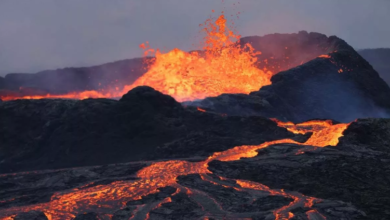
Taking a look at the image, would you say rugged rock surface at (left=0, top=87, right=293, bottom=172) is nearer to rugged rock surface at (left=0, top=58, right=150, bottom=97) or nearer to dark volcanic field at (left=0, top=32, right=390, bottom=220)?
dark volcanic field at (left=0, top=32, right=390, bottom=220)

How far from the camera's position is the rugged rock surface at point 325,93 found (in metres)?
55.0

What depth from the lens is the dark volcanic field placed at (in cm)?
2097

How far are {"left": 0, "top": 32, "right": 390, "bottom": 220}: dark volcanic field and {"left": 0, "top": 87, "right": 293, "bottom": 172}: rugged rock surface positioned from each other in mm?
97

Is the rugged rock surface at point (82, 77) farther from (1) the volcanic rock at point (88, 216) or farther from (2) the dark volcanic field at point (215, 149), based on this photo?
(1) the volcanic rock at point (88, 216)

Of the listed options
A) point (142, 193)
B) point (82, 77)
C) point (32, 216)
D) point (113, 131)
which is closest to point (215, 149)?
point (113, 131)

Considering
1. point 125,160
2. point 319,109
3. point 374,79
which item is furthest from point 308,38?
point 125,160

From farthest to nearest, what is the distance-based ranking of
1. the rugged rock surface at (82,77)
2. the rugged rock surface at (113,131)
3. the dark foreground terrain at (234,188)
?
the rugged rock surface at (82,77) < the rugged rock surface at (113,131) < the dark foreground terrain at (234,188)

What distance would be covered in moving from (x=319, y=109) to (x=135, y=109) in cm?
2693

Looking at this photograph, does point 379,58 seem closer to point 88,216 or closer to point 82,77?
point 82,77

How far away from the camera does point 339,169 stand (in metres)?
25.4

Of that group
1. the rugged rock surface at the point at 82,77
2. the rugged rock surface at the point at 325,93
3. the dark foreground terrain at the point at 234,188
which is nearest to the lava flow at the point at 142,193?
the dark foreground terrain at the point at 234,188

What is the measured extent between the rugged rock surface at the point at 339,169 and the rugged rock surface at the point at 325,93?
2249 cm

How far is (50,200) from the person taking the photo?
73.8ft

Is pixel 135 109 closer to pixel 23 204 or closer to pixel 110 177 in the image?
pixel 110 177
